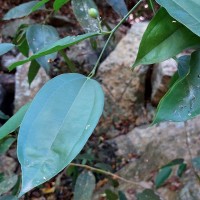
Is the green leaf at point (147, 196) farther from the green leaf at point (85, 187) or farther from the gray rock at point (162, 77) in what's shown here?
the gray rock at point (162, 77)

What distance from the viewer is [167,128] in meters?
1.79

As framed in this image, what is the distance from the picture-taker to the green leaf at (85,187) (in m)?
1.00

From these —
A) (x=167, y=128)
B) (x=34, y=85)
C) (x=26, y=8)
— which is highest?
(x=26, y=8)

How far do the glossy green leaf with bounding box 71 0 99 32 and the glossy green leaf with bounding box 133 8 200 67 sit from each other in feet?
1.07

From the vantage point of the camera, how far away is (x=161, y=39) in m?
0.46

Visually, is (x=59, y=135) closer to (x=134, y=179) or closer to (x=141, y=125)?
(x=134, y=179)

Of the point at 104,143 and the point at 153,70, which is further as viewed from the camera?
the point at 153,70

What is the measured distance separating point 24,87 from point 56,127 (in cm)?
179

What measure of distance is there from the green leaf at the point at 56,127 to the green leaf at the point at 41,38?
1.10ft

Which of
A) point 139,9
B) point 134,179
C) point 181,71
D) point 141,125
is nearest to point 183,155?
point 134,179

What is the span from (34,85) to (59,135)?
5.79ft

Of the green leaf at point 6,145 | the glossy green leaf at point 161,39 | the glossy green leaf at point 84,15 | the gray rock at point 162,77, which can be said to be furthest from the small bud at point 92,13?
the gray rock at point 162,77

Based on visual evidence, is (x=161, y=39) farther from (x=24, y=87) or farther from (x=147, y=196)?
(x=24, y=87)

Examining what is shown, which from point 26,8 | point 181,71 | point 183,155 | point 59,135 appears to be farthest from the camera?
point 183,155
